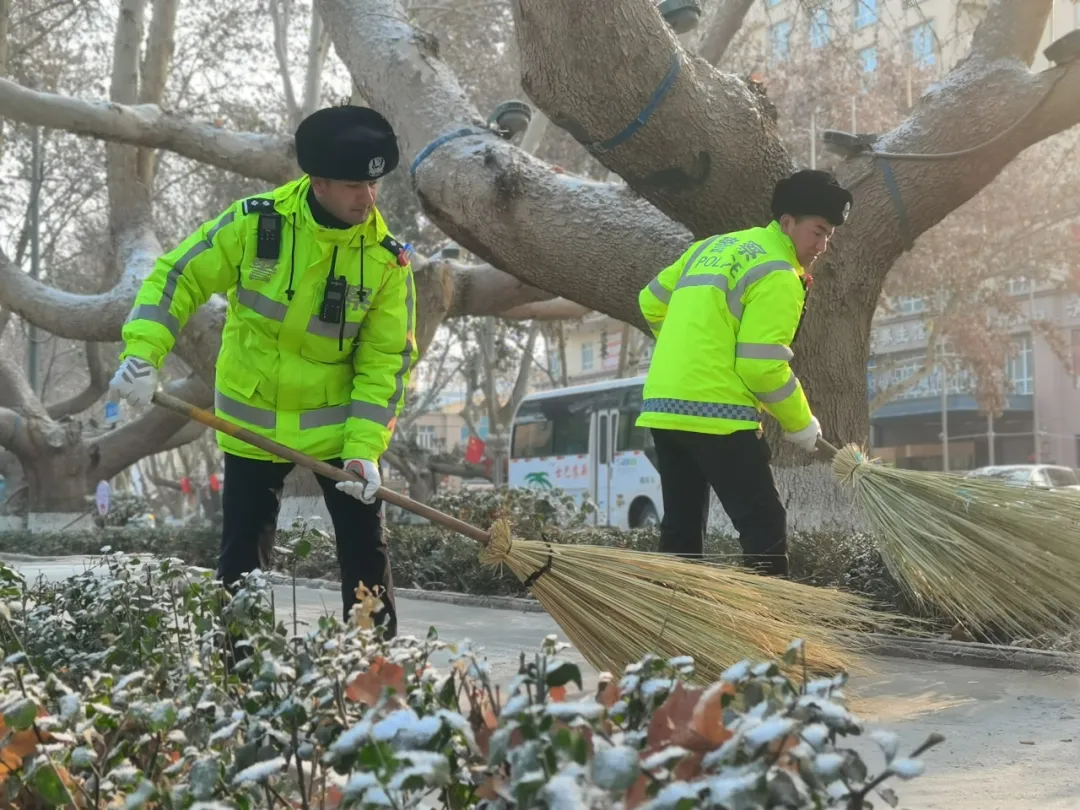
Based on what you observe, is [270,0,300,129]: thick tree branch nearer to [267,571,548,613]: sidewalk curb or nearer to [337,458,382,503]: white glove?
[267,571,548,613]: sidewalk curb

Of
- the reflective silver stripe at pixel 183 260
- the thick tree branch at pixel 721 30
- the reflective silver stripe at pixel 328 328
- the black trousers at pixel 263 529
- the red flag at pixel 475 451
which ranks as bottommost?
the black trousers at pixel 263 529

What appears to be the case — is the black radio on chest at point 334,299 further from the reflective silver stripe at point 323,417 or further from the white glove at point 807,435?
the white glove at point 807,435

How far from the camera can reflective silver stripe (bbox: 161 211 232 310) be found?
344 cm

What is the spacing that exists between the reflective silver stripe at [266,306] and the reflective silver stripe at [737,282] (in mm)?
1454

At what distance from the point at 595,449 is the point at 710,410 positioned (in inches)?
661

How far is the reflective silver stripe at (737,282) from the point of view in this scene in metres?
4.02

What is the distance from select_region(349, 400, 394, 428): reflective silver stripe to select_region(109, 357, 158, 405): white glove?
0.56m

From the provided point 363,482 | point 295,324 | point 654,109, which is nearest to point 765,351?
point 363,482

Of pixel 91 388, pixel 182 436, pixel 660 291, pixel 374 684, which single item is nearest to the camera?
pixel 374 684

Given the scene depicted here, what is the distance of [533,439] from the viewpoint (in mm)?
22688

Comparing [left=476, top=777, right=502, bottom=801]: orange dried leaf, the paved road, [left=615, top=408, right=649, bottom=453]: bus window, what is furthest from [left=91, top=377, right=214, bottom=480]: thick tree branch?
[left=476, top=777, right=502, bottom=801]: orange dried leaf

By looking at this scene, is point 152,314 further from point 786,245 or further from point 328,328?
point 786,245

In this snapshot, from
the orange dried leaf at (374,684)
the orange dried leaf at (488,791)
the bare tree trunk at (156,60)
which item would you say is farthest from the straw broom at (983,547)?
the bare tree trunk at (156,60)

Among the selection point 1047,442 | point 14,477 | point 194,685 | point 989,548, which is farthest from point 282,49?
point 1047,442
